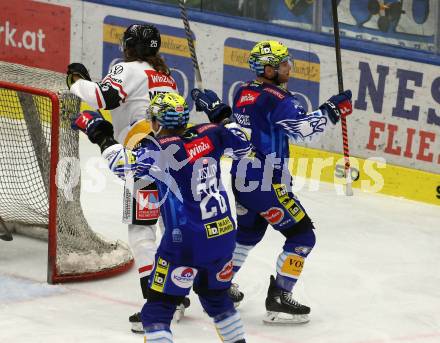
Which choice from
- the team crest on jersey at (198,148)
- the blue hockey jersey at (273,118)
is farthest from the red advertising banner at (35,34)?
the team crest on jersey at (198,148)

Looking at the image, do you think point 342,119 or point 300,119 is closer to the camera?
point 300,119

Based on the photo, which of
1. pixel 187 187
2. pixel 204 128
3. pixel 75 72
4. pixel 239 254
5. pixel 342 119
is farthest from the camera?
pixel 342 119

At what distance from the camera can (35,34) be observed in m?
12.4

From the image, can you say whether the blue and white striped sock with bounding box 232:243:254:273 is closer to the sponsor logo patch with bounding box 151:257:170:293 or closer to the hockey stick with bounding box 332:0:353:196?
the sponsor logo patch with bounding box 151:257:170:293

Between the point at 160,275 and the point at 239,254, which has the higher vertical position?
the point at 160,275

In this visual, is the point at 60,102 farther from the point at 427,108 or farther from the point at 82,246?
the point at 427,108

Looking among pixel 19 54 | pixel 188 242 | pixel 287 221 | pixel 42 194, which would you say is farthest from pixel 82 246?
pixel 19 54

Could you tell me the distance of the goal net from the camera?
7555 mm

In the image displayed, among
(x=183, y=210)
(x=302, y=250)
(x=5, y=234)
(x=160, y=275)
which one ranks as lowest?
(x=5, y=234)

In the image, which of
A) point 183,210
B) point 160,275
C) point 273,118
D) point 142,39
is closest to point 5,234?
point 142,39

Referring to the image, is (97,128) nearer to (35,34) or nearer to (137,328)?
(137,328)

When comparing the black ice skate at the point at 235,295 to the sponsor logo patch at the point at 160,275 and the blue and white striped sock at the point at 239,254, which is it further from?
the sponsor logo patch at the point at 160,275

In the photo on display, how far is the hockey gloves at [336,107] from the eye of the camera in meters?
6.83

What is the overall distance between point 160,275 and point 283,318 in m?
1.52
